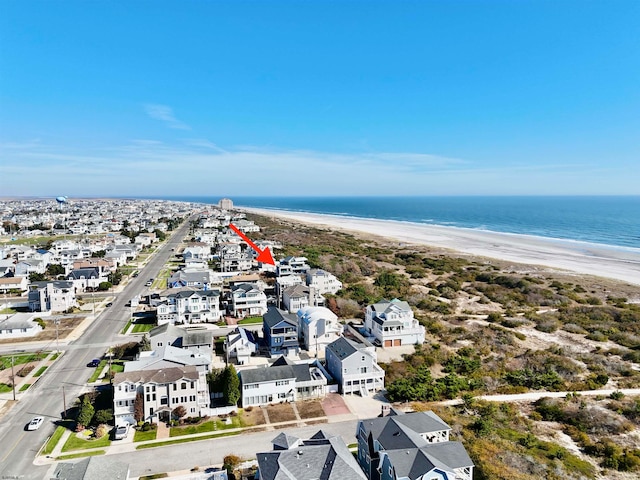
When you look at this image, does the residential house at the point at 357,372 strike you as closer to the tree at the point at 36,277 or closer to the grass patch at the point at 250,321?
the grass patch at the point at 250,321

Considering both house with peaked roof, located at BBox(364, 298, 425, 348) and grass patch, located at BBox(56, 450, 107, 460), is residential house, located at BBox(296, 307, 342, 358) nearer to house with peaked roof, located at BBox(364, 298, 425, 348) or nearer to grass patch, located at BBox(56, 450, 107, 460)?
house with peaked roof, located at BBox(364, 298, 425, 348)

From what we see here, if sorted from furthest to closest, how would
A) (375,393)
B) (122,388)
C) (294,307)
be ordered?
(294,307), (375,393), (122,388)

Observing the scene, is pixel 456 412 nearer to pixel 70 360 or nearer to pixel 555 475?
pixel 555 475

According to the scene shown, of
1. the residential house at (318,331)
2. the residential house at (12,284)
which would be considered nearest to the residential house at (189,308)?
the residential house at (318,331)

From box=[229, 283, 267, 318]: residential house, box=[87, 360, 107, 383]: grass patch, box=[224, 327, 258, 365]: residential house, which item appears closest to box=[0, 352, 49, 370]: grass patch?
box=[87, 360, 107, 383]: grass patch

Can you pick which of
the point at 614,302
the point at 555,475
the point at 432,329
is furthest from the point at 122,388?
the point at 614,302
